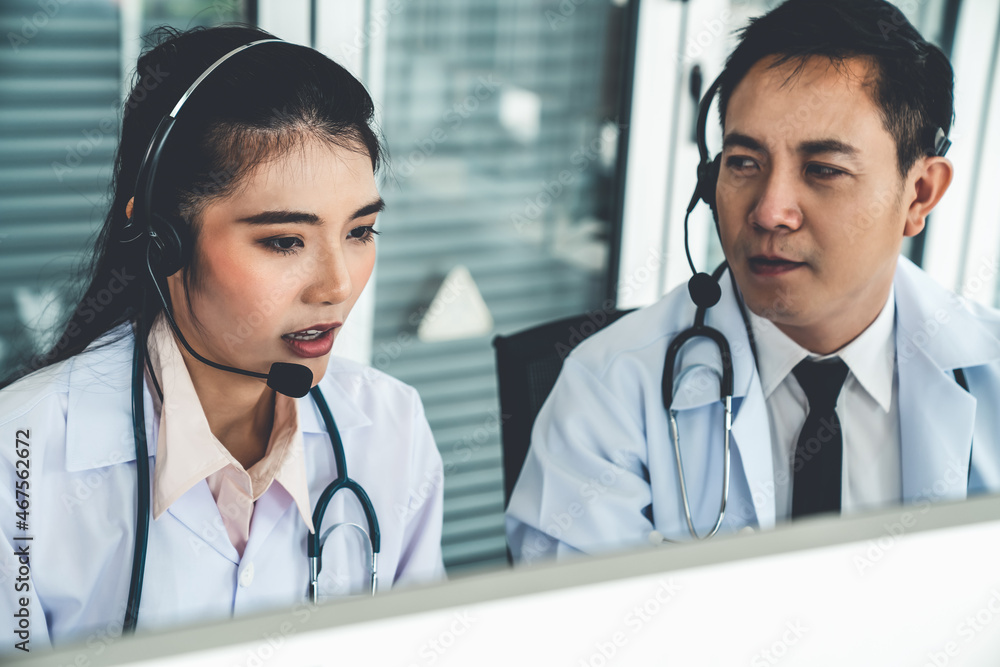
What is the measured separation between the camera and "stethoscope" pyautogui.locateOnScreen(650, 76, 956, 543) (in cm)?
115

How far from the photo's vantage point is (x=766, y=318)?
123 centimetres

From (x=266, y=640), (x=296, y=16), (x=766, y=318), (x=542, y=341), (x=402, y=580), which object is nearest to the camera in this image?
(x=266, y=640)

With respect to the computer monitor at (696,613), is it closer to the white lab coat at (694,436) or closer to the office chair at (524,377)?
the white lab coat at (694,436)

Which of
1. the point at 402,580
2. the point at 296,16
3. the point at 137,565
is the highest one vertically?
the point at 296,16

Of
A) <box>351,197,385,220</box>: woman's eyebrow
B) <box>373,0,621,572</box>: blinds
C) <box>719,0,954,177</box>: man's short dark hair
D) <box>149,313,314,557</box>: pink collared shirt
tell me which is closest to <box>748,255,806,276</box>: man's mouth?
<box>719,0,954,177</box>: man's short dark hair

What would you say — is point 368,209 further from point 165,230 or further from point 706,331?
point 706,331

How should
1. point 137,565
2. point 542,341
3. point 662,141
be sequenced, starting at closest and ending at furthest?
point 137,565 → point 542,341 → point 662,141

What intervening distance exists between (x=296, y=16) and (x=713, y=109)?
3.05ft

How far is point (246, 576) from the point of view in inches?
37.6

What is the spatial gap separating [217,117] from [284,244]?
155 millimetres

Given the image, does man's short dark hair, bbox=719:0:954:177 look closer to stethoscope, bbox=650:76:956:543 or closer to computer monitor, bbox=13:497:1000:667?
stethoscope, bbox=650:76:956:543

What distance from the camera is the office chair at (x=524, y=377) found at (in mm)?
1330

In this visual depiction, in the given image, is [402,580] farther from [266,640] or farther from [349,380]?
[266,640]

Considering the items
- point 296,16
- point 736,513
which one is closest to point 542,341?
point 736,513
